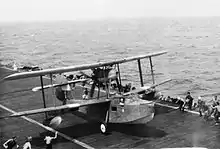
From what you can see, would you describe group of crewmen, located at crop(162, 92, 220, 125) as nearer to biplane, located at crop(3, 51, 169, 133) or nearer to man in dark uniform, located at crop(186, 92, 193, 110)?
man in dark uniform, located at crop(186, 92, 193, 110)

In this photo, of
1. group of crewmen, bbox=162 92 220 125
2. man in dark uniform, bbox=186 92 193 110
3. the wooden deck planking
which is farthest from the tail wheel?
man in dark uniform, bbox=186 92 193 110

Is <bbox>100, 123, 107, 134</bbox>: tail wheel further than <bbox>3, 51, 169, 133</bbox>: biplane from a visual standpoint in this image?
Yes

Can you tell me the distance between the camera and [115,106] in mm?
23375

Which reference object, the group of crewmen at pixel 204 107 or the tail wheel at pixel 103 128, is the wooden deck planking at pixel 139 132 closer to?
the tail wheel at pixel 103 128

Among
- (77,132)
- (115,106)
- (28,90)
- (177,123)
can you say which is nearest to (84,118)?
(77,132)

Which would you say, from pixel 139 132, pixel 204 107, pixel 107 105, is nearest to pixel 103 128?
pixel 107 105

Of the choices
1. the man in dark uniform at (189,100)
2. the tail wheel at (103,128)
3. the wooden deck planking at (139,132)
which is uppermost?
the man in dark uniform at (189,100)

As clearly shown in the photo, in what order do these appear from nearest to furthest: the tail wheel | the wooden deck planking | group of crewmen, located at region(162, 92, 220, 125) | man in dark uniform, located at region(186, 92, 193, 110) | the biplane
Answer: the wooden deck planking < the biplane < the tail wheel < group of crewmen, located at region(162, 92, 220, 125) < man in dark uniform, located at region(186, 92, 193, 110)

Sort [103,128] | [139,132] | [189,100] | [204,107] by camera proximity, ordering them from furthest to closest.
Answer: [189,100] < [204,107] < [139,132] < [103,128]

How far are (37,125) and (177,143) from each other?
1087 cm

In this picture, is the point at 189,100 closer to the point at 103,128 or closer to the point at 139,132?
the point at 139,132

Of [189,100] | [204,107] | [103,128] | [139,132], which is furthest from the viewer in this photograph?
[189,100]

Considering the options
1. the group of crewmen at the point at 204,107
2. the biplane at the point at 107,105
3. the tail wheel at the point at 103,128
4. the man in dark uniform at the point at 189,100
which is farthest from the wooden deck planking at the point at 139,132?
the man in dark uniform at the point at 189,100

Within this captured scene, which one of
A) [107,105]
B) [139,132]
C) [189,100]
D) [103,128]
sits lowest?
[139,132]
